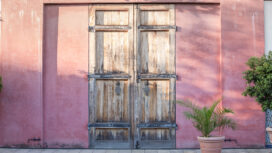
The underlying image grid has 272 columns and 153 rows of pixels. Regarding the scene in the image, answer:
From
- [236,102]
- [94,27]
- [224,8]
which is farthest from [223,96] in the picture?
[94,27]

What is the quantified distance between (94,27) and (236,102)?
3.08m

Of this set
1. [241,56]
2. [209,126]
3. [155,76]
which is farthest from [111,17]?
[209,126]

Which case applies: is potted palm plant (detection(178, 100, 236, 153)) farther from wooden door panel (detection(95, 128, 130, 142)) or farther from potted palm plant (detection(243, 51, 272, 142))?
wooden door panel (detection(95, 128, 130, 142))

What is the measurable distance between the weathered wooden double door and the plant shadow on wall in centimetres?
22

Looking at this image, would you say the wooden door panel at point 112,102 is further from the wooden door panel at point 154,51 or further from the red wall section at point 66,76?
the wooden door panel at point 154,51

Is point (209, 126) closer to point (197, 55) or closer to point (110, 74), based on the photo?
point (197, 55)

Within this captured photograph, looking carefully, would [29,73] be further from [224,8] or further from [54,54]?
[224,8]

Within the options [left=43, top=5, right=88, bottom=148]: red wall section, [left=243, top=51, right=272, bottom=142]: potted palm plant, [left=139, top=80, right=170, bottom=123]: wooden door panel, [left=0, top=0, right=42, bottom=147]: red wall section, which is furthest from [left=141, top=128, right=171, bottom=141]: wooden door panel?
[left=0, top=0, right=42, bottom=147]: red wall section

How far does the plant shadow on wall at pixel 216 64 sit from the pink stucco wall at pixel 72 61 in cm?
2

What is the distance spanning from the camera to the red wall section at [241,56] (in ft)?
22.6

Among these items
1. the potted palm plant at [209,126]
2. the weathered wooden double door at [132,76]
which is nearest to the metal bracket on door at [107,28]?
the weathered wooden double door at [132,76]

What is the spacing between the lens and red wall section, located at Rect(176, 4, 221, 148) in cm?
706

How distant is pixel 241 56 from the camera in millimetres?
6957

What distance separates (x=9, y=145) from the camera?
7020mm
